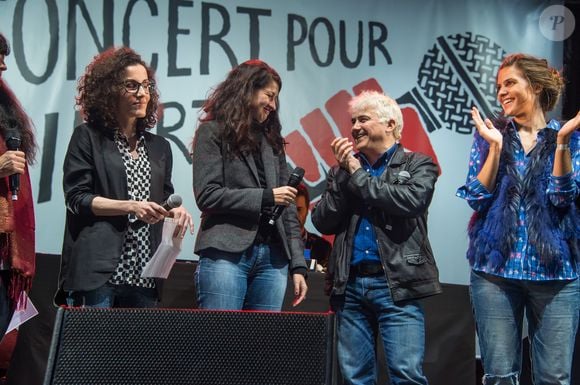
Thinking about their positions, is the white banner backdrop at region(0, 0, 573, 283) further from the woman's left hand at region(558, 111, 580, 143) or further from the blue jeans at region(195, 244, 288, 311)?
the woman's left hand at region(558, 111, 580, 143)

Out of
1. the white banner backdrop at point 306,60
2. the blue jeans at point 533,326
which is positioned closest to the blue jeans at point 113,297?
the blue jeans at point 533,326

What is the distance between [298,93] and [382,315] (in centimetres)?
253

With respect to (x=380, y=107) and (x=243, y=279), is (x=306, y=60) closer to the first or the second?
(x=380, y=107)

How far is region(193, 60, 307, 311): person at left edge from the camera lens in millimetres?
2707

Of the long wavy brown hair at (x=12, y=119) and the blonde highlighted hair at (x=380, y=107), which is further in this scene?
the blonde highlighted hair at (x=380, y=107)

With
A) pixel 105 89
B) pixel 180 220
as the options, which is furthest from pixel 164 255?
pixel 105 89

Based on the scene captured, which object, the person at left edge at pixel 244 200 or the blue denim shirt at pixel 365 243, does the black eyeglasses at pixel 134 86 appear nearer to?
the person at left edge at pixel 244 200

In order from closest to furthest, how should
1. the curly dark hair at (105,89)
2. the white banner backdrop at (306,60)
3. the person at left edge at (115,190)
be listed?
the person at left edge at (115,190)
the curly dark hair at (105,89)
the white banner backdrop at (306,60)

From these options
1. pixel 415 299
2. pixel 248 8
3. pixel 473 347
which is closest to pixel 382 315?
pixel 415 299

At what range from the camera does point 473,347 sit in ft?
14.2

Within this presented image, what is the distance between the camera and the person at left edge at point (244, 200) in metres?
2.71

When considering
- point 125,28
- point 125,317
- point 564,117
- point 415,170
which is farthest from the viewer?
point 564,117

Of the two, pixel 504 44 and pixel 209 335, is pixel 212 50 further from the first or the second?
pixel 209 335

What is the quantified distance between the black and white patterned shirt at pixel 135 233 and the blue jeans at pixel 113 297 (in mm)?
23
